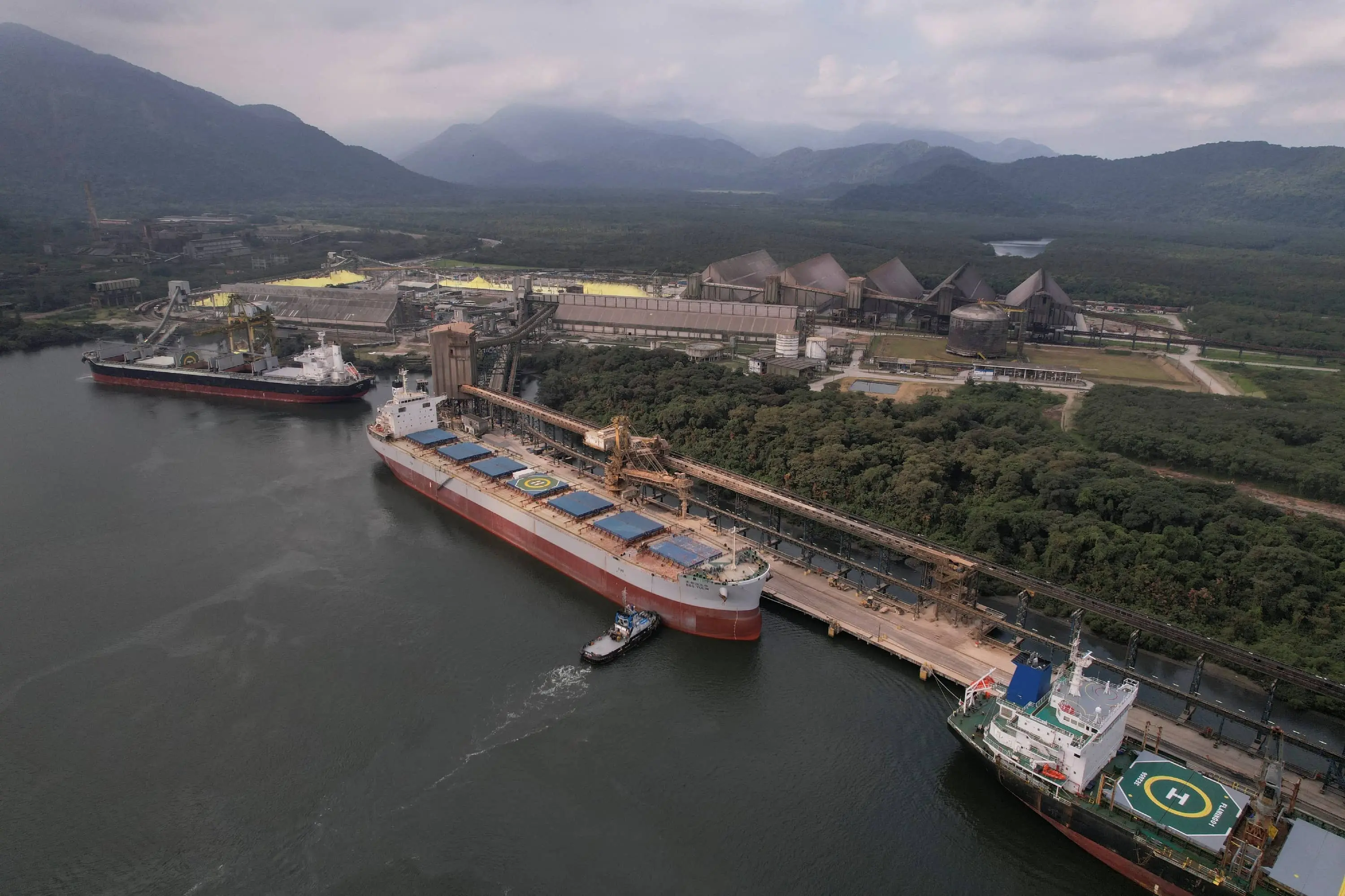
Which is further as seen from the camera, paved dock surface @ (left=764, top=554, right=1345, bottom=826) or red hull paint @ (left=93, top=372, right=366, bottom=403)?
red hull paint @ (left=93, top=372, right=366, bottom=403)

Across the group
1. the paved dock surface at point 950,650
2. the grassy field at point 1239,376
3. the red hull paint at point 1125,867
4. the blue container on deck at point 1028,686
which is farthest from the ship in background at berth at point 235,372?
the grassy field at point 1239,376

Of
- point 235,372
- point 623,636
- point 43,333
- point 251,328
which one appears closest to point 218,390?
point 235,372

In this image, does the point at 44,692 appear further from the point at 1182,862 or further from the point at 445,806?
the point at 1182,862

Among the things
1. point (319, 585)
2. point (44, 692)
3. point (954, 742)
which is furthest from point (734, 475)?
point (44, 692)

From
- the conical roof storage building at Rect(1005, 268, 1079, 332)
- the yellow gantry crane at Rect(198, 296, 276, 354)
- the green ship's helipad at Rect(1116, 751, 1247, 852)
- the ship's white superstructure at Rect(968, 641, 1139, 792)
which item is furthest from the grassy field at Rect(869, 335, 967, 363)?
the yellow gantry crane at Rect(198, 296, 276, 354)

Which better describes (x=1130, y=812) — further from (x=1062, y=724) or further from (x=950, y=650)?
(x=950, y=650)

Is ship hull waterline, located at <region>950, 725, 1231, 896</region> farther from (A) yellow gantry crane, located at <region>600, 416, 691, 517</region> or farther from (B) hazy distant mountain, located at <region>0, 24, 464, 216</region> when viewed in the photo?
(B) hazy distant mountain, located at <region>0, 24, 464, 216</region>
